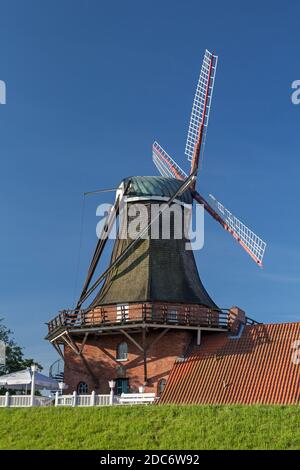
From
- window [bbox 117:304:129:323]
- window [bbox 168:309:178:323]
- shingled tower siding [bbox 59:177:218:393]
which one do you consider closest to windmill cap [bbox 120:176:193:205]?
shingled tower siding [bbox 59:177:218:393]

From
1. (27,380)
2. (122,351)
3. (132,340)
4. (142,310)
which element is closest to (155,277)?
(142,310)

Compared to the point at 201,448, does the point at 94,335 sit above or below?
above

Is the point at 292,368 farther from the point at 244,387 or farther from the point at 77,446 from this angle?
the point at 77,446

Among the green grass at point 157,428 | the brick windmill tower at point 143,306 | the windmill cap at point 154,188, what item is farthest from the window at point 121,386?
the windmill cap at point 154,188

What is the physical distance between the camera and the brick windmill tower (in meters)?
30.8

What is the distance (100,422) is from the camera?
22.8m

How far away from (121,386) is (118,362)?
98 centimetres

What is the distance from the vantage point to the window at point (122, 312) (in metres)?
30.9

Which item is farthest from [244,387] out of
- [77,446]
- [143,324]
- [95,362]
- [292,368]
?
[77,446]

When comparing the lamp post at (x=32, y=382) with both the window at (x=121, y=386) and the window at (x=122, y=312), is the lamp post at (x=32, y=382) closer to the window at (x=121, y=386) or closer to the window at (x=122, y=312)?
the window at (x=121, y=386)

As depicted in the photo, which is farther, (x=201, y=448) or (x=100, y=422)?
(x=100, y=422)

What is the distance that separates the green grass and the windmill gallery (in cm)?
494

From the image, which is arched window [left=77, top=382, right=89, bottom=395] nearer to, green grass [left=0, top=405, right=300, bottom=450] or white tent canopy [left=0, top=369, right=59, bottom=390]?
white tent canopy [left=0, top=369, right=59, bottom=390]
